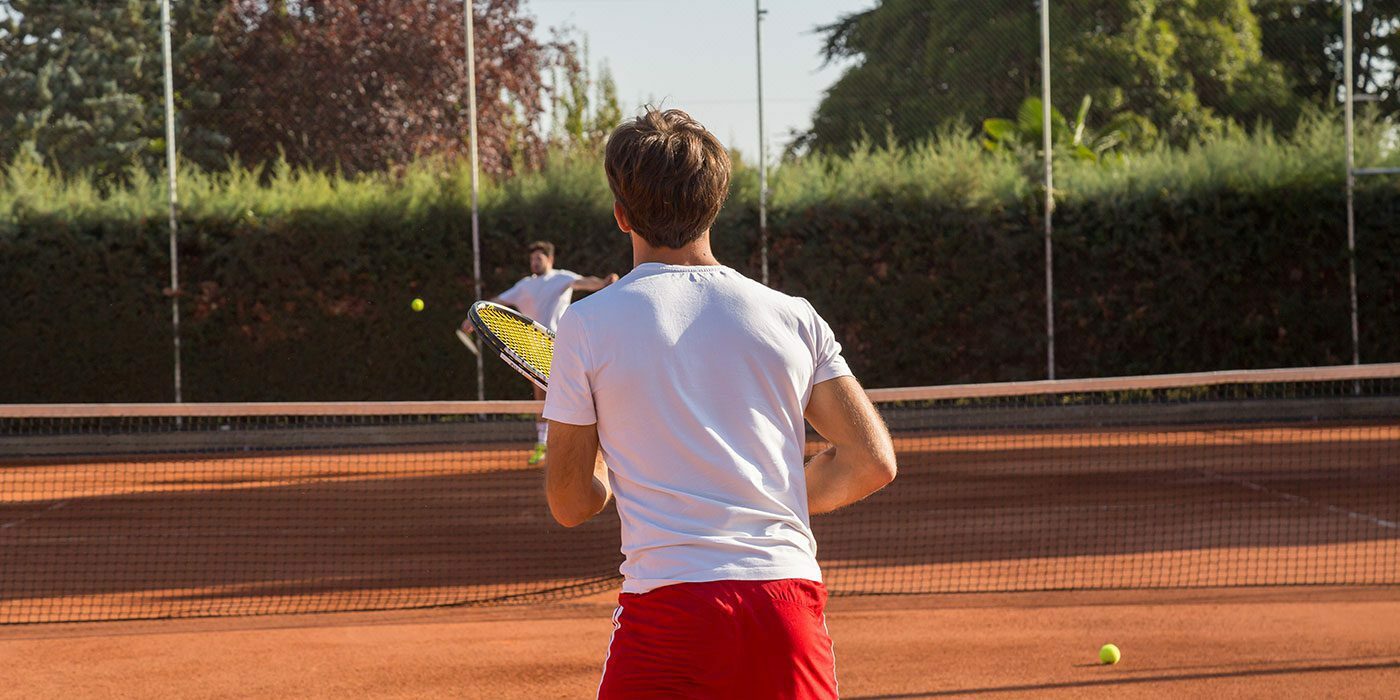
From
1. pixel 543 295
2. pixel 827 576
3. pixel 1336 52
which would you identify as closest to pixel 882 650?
pixel 827 576

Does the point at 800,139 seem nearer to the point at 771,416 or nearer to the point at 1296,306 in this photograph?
the point at 1296,306

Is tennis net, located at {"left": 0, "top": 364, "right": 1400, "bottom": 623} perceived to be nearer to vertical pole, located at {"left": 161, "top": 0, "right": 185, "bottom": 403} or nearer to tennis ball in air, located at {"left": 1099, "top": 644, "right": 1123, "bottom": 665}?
vertical pole, located at {"left": 161, "top": 0, "right": 185, "bottom": 403}

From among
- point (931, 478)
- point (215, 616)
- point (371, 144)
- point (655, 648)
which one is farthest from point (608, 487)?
point (371, 144)

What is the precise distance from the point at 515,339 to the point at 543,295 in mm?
8353

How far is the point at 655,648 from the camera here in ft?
6.40

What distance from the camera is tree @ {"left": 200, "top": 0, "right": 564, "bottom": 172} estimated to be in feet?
55.9

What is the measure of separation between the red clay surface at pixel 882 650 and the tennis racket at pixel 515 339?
7.80ft

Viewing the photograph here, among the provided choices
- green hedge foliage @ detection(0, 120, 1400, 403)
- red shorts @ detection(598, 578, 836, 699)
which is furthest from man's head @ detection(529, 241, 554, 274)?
red shorts @ detection(598, 578, 836, 699)

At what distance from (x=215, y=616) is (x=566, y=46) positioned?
15.6 metres

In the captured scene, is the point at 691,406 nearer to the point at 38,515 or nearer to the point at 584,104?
the point at 38,515

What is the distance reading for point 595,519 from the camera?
8969 millimetres

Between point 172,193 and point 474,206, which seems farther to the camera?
point 474,206

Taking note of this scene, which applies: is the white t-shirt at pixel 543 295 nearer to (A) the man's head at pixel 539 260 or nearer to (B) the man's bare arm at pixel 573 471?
(A) the man's head at pixel 539 260

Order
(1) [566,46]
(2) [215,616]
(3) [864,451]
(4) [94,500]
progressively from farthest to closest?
(1) [566,46] < (4) [94,500] < (2) [215,616] < (3) [864,451]
